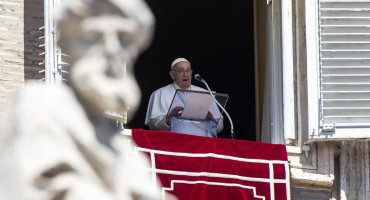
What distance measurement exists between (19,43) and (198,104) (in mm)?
1381

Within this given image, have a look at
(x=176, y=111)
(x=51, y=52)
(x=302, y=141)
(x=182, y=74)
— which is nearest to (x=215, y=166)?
(x=176, y=111)

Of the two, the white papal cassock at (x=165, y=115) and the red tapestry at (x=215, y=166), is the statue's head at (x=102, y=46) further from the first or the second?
the white papal cassock at (x=165, y=115)

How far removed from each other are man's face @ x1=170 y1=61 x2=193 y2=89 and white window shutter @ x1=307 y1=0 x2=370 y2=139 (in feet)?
4.30

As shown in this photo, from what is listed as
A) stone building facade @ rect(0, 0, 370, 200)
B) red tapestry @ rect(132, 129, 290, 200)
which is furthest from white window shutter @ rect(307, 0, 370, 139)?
red tapestry @ rect(132, 129, 290, 200)

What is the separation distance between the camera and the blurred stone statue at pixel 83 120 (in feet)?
9.05

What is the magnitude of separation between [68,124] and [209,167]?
8.55m

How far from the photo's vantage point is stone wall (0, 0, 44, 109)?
433 inches

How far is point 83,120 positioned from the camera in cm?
284

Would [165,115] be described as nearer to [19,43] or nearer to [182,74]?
[182,74]

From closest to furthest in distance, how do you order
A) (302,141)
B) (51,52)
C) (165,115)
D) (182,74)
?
(51,52) → (302,141) → (165,115) → (182,74)

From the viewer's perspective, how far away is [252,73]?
56.9 feet

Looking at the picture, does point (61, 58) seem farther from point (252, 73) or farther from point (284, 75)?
point (252, 73)

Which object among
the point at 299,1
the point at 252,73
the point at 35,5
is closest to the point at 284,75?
the point at 299,1

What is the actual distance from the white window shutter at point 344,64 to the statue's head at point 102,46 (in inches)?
345
